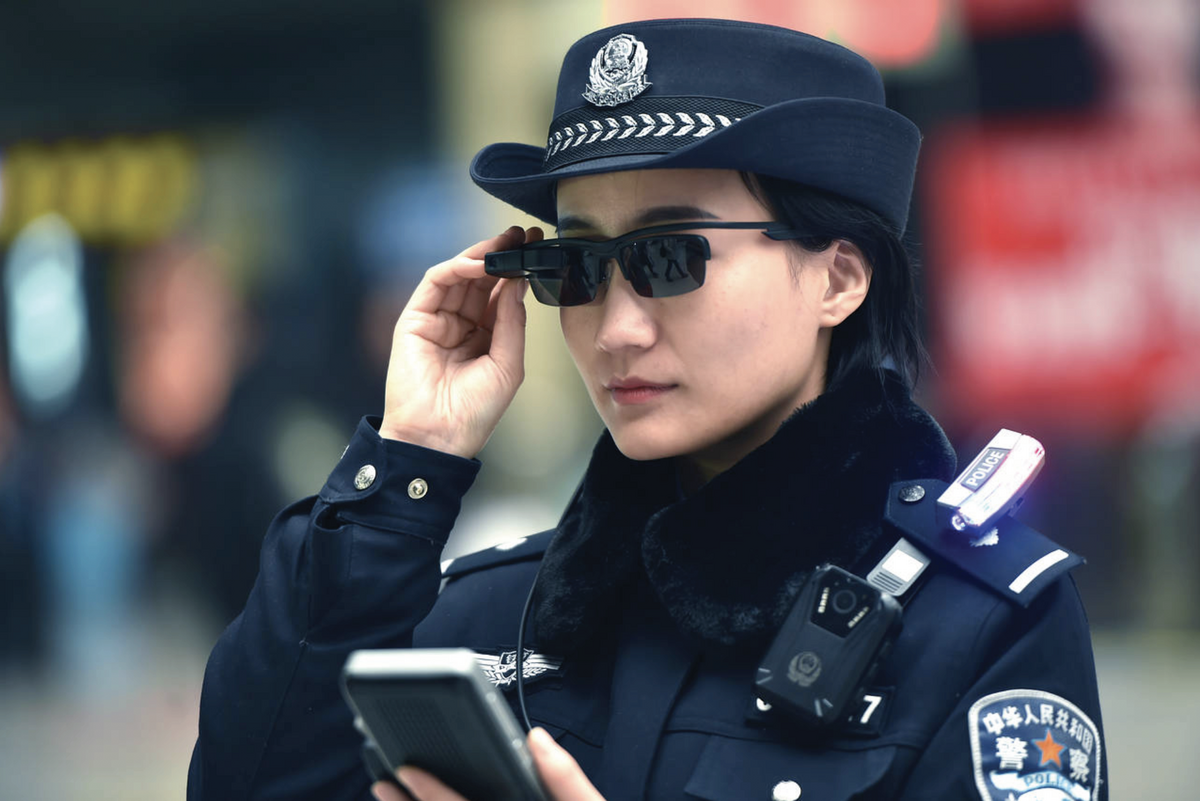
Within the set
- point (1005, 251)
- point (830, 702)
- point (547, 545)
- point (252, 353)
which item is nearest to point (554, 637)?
point (547, 545)

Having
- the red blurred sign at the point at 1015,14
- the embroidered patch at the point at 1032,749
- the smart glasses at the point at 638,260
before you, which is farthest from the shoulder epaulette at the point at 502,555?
the red blurred sign at the point at 1015,14

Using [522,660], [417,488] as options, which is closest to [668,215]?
[417,488]

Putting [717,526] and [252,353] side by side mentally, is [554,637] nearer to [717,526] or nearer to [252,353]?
[717,526]

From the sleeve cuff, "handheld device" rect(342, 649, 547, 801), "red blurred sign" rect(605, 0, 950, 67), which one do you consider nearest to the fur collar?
the sleeve cuff

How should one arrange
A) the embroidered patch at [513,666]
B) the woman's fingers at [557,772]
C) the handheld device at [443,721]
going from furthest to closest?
the embroidered patch at [513,666]
the woman's fingers at [557,772]
the handheld device at [443,721]

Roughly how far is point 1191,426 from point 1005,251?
123 cm

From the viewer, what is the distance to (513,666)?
6.98ft

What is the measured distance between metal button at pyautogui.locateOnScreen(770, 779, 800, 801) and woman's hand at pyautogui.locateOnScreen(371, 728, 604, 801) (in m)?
0.28

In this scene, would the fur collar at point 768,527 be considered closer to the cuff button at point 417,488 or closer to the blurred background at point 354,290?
the cuff button at point 417,488

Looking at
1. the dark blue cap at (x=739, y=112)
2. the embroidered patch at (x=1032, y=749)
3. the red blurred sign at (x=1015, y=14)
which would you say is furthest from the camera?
the red blurred sign at (x=1015, y=14)

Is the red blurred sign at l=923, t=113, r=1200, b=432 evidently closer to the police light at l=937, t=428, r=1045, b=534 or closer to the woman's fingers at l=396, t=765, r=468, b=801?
the police light at l=937, t=428, r=1045, b=534

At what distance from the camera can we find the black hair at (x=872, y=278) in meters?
1.95

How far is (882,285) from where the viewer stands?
2117 millimetres

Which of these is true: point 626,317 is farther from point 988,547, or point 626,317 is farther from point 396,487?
point 988,547
